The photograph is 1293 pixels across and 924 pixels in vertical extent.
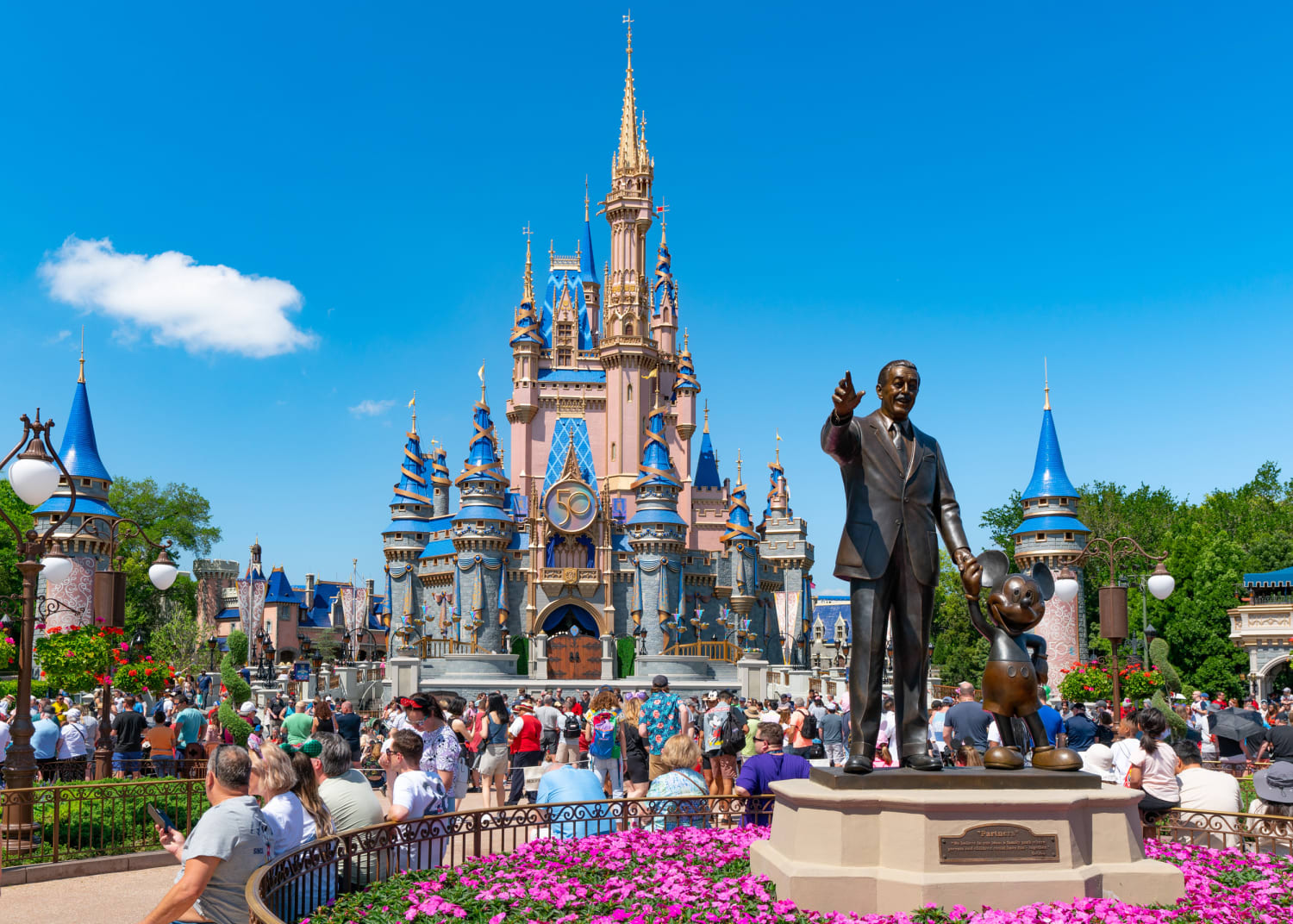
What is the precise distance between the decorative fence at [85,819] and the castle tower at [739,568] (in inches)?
1558

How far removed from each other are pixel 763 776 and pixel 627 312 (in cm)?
4913

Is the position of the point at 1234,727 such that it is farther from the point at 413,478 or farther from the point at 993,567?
the point at 413,478

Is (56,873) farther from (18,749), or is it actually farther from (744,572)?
(744,572)

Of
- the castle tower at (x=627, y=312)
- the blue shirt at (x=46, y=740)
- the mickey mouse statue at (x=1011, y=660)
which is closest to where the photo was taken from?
the mickey mouse statue at (x=1011, y=660)

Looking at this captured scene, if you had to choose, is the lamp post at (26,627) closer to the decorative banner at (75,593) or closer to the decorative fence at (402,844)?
the decorative fence at (402,844)

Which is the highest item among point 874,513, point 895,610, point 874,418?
point 874,418

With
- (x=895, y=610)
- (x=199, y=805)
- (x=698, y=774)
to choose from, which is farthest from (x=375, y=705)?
(x=895, y=610)

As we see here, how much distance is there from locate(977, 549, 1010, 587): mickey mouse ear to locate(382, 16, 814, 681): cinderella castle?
38.4 meters

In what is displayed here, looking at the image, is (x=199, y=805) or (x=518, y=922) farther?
(x=199, y=805)

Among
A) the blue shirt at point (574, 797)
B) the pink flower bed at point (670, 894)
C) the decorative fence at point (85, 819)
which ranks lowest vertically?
the decorative fence at point (85, 819)

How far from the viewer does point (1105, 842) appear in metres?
6.51

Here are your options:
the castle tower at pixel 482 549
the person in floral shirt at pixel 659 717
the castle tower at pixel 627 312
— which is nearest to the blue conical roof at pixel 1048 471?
the castle tower at pixel 627 312

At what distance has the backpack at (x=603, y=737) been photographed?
13.1m

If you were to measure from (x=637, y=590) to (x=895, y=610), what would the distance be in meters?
41.7
